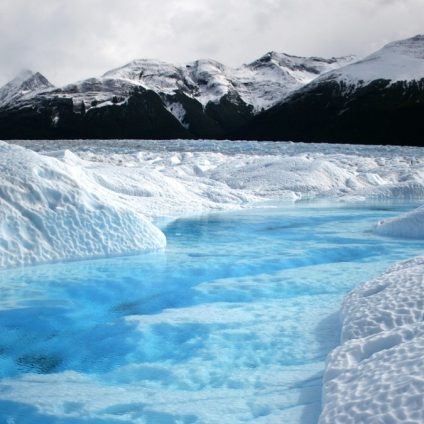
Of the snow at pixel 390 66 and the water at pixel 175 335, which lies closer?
the water at pixel 175 335

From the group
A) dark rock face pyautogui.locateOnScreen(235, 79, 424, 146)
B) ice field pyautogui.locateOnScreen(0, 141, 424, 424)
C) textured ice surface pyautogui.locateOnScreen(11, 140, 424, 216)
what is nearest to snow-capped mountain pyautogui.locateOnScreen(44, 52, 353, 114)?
dark rock face pyautogui.locateOnScreen(235, 79, 424, 146)

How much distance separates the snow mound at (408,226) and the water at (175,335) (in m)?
1.97

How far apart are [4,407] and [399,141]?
272 feet

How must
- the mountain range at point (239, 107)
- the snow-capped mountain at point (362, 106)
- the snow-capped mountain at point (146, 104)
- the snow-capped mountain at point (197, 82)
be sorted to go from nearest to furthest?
the snow-capped mountain at point (362, 106) → the mountain range at point (239, 107) → the snow-capped mountain at point (146, 104) → the snow-capped mountain at point (197, 82)

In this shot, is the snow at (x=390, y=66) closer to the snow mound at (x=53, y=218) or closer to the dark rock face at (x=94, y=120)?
the dark rock face at (x=94, y=120)

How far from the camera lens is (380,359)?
2775 mm

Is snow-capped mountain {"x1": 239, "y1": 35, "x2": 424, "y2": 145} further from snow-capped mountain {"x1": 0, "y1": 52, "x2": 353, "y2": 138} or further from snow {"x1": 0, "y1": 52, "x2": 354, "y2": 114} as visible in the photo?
snow {"x1": 0, "y1": 52, "x2": 354, "y2": 114}

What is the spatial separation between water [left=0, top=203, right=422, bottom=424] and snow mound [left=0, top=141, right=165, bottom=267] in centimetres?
28

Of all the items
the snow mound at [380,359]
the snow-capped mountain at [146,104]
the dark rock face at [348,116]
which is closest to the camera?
the snow mound at [380,359]

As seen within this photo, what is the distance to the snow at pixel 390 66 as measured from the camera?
10688cm

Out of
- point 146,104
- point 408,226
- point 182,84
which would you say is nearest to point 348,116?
point 146,104

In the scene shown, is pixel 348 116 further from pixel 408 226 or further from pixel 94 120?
pixel 408 226

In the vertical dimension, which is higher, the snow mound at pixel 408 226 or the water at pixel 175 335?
the snow mound at pixel 408 226

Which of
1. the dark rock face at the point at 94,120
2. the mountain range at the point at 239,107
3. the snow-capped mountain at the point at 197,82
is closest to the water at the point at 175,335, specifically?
the mountain range at the point at 239,107
